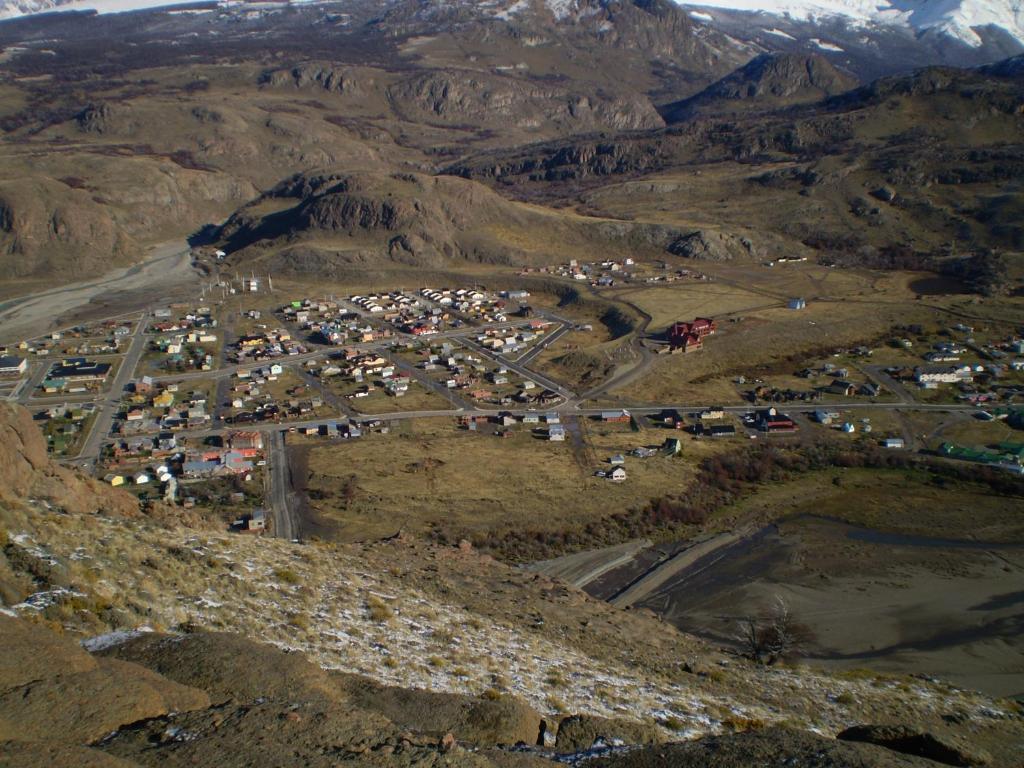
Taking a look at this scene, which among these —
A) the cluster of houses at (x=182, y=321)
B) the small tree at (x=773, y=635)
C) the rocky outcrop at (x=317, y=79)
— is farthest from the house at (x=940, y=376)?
the rocky outcrop at (x=317, y=79)

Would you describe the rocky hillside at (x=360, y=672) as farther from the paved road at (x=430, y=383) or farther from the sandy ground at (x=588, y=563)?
the paved road at (x=430, y=383)

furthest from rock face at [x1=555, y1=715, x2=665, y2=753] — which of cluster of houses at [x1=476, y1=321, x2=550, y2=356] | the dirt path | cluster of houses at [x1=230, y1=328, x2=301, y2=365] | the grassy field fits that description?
cluster of houses at [x1=230, y1=328, x2=301, y2=365]

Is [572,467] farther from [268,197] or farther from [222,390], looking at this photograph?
[268,197]

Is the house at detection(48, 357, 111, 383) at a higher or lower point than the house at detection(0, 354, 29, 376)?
lower

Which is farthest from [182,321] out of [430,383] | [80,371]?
[430,383]

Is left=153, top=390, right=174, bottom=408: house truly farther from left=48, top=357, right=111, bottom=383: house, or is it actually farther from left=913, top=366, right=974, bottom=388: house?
left=913, top=366, right=974, bottom=388: house

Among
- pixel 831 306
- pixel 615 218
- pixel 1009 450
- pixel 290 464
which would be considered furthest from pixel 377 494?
pixel 615 218
